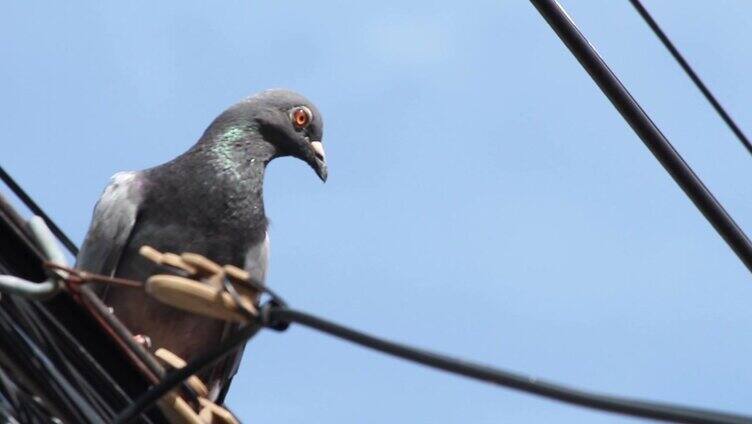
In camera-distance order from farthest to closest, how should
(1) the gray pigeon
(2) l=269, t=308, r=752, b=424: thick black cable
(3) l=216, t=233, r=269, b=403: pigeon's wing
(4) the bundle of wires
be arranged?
1. (3) l=216, t=233, r=269, b=403: pigeon's wing
2. (1) the gray pigeon
3. (4) the bundle of wires
4. (2) l=269, t=308, r=752, b=424: thick black cable

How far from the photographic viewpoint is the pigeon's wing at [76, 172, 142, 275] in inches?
303

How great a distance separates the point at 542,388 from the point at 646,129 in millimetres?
2291

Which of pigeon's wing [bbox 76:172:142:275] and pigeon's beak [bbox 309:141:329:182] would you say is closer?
pigeon's wing [bbox 76:172:142:275]

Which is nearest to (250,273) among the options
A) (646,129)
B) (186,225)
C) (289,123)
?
(186,225)

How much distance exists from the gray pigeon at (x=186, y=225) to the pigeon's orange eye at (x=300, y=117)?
42cm

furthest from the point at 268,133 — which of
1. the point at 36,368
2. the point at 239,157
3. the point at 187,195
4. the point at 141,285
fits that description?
the point at 141,285

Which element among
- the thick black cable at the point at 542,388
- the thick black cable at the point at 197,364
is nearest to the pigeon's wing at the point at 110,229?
the thick black cable at the point at 197,364

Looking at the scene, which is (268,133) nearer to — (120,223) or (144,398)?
(120,223)

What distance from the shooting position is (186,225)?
7875mm

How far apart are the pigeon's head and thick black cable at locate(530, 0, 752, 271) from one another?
407cm

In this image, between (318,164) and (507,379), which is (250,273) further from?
(507,379)

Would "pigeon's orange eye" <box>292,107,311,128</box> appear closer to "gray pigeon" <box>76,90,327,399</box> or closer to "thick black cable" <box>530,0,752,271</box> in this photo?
"gray pigeon" <box>76,90,327,399</box>

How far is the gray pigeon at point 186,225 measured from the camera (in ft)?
25.2

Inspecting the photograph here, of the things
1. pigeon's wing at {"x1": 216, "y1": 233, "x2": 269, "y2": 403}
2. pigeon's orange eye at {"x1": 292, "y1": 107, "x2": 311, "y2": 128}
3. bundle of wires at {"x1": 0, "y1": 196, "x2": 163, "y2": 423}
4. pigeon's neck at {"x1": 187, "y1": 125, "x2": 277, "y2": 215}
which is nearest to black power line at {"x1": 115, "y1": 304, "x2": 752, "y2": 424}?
bundle of wires at {"x1": 0, "y1": 196, "x2": 163, "y2": 423}
